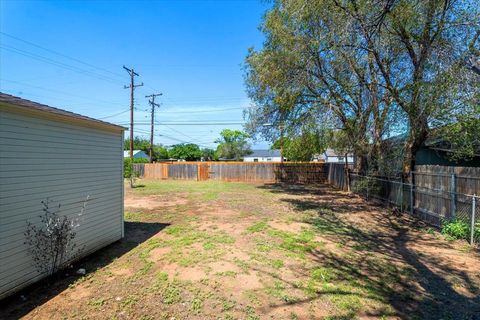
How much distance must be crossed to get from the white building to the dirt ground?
406 millimetres

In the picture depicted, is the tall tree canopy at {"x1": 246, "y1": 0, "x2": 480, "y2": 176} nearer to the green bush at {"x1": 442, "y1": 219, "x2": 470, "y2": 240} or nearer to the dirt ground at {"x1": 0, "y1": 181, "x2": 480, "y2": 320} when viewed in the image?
the green bush at {"x1": 442, "y1": 219, "x2": 470, "y2": 240}

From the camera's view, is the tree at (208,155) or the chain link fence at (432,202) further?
the tree at (208,155)

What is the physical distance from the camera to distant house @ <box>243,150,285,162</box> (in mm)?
46375

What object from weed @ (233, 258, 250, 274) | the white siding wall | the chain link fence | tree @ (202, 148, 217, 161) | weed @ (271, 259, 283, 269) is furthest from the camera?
tree @ (202, 148, 217, 161)

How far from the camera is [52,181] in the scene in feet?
12.7

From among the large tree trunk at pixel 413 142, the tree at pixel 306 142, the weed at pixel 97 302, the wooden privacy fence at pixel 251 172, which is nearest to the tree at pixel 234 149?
the wooden privacy fence at pixel 251 172

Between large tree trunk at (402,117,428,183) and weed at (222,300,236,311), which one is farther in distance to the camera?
large tree trunk at (402,117,428,183)

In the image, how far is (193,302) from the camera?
3.06 meters

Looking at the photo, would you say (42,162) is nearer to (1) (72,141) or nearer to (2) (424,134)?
(1) (72,141)

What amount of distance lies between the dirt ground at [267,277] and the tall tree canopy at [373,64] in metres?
2.93

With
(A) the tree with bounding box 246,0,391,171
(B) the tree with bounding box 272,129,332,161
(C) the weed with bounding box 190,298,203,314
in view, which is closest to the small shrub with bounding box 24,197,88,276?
(C) the weed with bounding box 190,298,203,314

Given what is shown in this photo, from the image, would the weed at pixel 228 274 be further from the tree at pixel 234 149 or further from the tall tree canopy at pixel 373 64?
the tree at pixel 234 149

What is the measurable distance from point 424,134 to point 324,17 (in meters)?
4.04

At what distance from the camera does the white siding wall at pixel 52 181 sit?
10.6 ft
